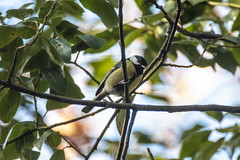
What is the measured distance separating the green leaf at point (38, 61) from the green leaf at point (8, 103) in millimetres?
140

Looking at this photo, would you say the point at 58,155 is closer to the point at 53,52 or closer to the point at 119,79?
the point at 53,52

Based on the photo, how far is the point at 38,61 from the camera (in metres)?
1.37

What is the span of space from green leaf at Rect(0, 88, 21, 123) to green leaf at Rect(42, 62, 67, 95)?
17 centimetres

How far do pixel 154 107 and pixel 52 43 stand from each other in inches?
22.9

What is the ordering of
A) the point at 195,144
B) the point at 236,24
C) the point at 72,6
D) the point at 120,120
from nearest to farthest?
the point at 72,6
the point at 120,120
the point at 236,24
the point at 195,144

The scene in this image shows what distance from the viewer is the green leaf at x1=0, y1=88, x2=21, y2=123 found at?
141cm

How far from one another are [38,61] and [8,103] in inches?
10.3

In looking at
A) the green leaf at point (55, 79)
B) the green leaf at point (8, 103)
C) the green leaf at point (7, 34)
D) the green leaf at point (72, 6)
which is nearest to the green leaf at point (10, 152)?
the green leaf at point (8, 103)

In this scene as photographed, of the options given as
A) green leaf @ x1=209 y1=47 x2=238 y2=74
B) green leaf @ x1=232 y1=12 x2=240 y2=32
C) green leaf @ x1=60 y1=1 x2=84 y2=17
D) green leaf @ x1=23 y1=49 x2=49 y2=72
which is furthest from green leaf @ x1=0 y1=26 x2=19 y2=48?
green leaf @ x1=232 y1=12 x2=240 y2=32

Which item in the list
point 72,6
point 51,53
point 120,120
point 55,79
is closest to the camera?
point 51,53

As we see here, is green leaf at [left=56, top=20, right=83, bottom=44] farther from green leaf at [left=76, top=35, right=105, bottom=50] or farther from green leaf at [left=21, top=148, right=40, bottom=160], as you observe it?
green leaf at [left=21, top=148, right=40, bottom=160]

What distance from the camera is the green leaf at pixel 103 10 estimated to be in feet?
4.85

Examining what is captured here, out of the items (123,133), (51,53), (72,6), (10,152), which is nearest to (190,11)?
(72,6)

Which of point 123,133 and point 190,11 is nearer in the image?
point 123,133
